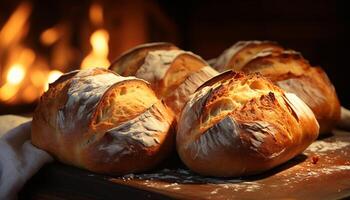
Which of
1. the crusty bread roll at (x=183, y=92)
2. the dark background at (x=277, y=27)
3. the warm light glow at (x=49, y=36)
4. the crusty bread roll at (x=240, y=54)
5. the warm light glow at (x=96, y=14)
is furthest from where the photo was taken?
the warm light glow at (x=96, y=14)

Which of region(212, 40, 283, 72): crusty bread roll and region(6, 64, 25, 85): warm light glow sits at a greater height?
region(212, 40, 283, 72): crusty bread roll

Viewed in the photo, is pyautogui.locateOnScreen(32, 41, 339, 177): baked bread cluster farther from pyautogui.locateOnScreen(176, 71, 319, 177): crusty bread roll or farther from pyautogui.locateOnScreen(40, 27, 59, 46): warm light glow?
pyautogui.locateOnScreen(40, 27, 59, 46): warm light glow

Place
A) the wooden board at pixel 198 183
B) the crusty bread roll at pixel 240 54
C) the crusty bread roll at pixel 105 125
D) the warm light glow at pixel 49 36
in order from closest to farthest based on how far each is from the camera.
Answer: the wooden board at pixel 198 183, the crusty bread roll at pixel 105 125, the crusty bread roll at pixel 240 54, the warm light glow at pixel 49 36

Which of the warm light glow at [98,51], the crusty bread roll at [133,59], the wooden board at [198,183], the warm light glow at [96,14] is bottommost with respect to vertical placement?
the wooden board at [198,183]

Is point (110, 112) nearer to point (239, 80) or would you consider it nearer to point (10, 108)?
point (239, 80)

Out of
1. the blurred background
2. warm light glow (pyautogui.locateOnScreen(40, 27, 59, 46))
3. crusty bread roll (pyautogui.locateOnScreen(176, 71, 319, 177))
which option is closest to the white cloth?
crusty bread roll (pyautogui.locateOnScreen(176, 71, 319, 177))

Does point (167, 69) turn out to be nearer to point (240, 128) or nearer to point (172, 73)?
point (172, 73)

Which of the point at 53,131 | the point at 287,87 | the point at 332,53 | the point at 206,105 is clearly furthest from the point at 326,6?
the point at 53,131

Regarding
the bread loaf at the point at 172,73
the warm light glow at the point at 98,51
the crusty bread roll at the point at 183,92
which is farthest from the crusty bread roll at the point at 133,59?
the warm light glow at the point at 98,51

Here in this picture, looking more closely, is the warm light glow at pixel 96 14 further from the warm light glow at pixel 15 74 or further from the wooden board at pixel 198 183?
the wooden board at pixel 198 183
